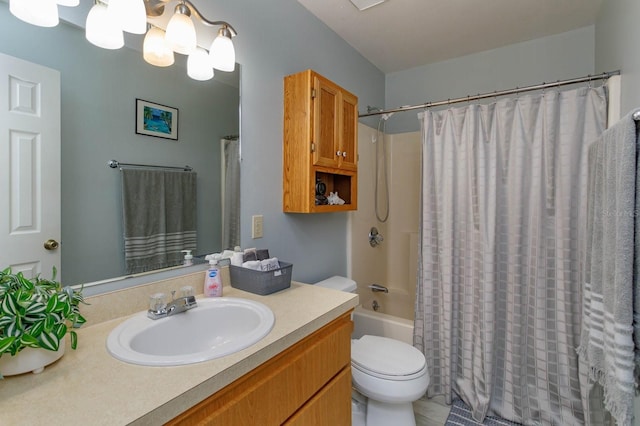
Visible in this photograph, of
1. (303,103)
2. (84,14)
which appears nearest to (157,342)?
(84,14)

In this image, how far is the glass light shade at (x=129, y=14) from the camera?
0.98m

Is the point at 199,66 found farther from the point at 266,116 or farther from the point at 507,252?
the point at 507,252

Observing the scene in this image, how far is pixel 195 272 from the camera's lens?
127cm

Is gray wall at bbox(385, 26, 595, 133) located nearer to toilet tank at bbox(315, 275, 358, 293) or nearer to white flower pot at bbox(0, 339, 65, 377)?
toilet tank at bbox(315, 275, 358, 293)

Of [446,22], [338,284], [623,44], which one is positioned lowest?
[338,284]

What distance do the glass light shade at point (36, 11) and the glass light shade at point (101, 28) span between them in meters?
0.08

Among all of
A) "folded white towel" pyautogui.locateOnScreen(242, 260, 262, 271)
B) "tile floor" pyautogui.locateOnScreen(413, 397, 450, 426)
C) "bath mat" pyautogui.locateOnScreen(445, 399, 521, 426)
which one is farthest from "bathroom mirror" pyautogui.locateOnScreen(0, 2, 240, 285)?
"bath mat" pyautogui.locateOnScreen(445, 399, 521, 426)

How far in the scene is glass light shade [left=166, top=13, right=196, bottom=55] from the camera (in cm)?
A: 112

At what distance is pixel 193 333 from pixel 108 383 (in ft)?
1.35

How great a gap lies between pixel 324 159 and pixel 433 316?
3.93 ft

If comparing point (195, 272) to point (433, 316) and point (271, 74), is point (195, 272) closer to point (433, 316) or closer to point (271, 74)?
point (271, 74)

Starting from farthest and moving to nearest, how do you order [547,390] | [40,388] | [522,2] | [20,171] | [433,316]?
[433,316] → [522,2] → [547,390] → [20,171] → [40,388]

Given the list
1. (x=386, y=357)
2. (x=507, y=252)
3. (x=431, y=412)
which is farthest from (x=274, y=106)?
(x=431, y=412)

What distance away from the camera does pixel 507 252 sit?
174 centimetres
